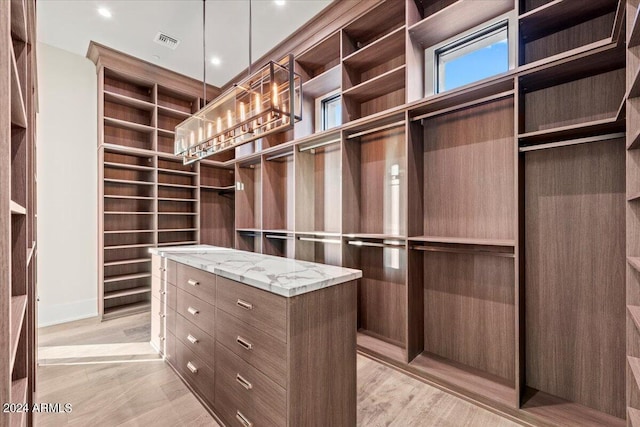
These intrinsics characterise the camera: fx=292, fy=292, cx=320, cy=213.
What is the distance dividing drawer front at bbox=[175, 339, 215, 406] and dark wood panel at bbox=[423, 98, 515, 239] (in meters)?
2.10

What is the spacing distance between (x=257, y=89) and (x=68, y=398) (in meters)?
2.73

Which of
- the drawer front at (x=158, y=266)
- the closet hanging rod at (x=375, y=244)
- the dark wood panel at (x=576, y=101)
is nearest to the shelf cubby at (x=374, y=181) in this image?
the closet hanging rod at (x=375, y=244)

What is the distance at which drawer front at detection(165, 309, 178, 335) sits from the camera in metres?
2.53

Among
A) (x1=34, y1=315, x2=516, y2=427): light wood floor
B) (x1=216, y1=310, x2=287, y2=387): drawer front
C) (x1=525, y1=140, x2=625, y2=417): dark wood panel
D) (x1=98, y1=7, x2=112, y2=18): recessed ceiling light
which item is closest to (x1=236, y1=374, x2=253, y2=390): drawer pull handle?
(x1=216, y1=310, x2=287, y2=387): drawer front

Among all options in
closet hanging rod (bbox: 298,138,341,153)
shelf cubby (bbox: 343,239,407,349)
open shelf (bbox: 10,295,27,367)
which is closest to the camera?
open shelf (bbox: 10,295,27,367)

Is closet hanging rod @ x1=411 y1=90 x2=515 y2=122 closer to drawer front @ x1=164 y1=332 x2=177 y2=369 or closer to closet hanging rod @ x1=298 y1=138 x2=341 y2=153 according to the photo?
closet hanging rod @ x1=298 y1=138 x2=341 y2=153

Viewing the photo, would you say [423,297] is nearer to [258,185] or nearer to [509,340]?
[509,340]

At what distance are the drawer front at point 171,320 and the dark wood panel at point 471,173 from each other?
2354 millimetres

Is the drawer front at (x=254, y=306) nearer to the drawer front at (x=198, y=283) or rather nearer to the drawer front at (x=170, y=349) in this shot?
the drawer front at (x=198, y=283)

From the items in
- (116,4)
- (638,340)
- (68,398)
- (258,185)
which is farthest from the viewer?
(258,185)

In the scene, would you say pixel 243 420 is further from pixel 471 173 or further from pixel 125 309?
pixel 125 309

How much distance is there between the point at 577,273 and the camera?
1.96 metres

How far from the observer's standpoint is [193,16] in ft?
10.2

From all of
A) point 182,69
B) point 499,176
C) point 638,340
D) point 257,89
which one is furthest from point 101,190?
point 638,340
